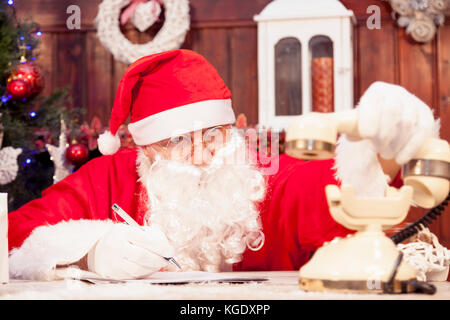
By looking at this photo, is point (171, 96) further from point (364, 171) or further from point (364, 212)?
point (364, 212)

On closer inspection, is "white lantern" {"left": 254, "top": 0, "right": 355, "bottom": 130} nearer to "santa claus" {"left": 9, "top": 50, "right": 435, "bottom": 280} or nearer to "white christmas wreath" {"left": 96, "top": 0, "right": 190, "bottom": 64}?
"white christmas wreath" {"left": 96, "top": 0, "right": 190, "bottom": 64}

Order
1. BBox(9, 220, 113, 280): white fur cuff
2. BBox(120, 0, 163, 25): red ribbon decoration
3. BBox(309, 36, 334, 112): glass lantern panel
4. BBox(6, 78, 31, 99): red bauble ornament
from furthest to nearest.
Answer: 1. BBox(120, 0, 163, 25): red ribbon decoration
2. BBox(309, 36, 334, 112): glass lantern panel
3. BBox(6, 78, 31, 99): red bauble ornament
4. BBox(9, 220, 113, 280): white fur cuff

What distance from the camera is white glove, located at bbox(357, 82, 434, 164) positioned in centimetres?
81

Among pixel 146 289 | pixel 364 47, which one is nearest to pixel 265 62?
pixel 364 47

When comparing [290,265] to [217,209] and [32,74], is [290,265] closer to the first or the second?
[217,209]

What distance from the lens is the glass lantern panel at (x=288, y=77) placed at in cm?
318

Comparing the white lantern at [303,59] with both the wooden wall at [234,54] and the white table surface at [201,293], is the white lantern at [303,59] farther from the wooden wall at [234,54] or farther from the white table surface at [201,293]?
the white table surface at [201,293]

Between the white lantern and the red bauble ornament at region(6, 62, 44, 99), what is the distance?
1.08 metres

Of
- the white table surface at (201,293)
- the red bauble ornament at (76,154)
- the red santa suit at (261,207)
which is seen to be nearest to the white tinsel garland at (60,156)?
the red bauble ornament at (76,154)

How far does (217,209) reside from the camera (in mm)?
1714

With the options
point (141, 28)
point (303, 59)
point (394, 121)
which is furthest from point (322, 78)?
point (394, 121)

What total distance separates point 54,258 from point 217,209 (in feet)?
1.92

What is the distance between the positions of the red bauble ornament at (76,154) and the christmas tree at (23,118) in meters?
0.17

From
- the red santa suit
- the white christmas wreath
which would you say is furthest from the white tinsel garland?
the red santa suit
